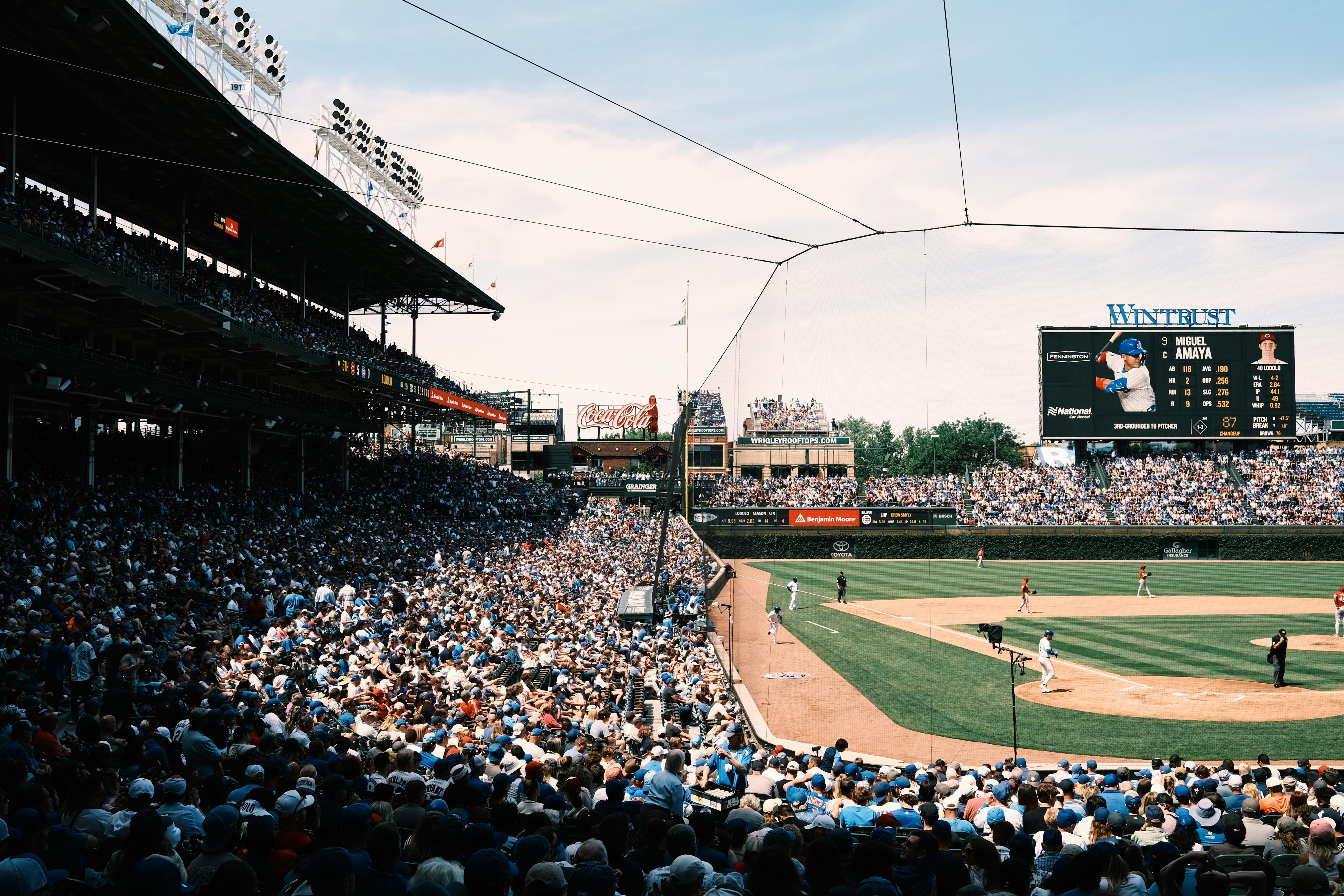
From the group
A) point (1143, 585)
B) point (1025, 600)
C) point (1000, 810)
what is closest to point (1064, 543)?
point (1143, 585)

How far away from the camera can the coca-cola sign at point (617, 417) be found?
74.2 metres

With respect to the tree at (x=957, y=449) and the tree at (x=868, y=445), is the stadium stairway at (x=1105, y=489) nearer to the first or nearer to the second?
the tree at (x=957, y=449)

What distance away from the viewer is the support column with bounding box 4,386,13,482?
2220 centimetres

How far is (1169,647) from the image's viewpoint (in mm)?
23938

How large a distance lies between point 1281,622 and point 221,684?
29564 millimetres

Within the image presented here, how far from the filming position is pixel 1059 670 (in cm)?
2158

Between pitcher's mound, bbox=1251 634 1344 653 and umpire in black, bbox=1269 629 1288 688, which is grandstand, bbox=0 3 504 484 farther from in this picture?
pitcher's mound, bbox=1251 634 1344 653

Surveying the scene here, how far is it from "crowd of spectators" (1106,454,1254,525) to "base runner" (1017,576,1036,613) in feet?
65.4

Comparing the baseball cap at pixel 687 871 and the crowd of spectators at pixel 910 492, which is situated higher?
the crowd of spectators at pixel 910 492

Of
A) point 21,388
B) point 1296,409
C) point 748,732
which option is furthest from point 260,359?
point 1296,409

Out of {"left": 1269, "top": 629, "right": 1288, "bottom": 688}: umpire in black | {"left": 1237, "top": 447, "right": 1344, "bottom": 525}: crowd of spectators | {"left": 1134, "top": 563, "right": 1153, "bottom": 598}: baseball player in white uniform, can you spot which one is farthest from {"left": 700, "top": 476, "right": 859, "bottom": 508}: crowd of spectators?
{"left": 1237, "top": 447, "right": 1344, "bottom": 525}: crowd of spectators

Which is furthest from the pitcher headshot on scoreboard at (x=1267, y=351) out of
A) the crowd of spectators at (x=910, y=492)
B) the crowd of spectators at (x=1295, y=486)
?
the crowd of spectators at (x=910, y=492)

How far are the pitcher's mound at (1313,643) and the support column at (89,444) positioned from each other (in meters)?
31.4

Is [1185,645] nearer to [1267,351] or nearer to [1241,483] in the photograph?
[1267,351]
